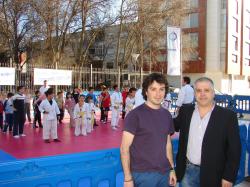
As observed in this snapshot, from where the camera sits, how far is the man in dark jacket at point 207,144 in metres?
3.42

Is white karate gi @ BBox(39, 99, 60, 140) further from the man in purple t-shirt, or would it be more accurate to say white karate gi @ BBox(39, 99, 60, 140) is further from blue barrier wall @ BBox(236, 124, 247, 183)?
the man in purple t-shirt

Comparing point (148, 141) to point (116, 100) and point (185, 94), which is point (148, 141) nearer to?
point (185, 94)

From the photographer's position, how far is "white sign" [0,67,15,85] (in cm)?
1677

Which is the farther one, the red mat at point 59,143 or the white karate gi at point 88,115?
the white karate gi at point 88,115

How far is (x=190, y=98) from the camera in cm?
1196

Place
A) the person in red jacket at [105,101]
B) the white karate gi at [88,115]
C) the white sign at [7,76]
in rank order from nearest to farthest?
the white karate gi at [88,115]
the person in red jacket at [105,101]
the white sign at [7,76]

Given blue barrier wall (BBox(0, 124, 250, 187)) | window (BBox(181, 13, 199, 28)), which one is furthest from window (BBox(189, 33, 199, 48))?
blue barrier wall (BBox(0, 124, 250, 187))

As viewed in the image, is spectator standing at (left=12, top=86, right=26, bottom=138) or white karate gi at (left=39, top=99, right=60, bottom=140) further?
spectator standing at (left=12, top=86, right=26, bottom=138)

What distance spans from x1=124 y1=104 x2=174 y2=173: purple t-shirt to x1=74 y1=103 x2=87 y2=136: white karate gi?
30.4 feet

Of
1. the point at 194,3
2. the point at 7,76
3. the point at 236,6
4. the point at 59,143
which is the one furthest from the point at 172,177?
the point at 236,6

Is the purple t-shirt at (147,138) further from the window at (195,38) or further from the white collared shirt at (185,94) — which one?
the window at (195,38)

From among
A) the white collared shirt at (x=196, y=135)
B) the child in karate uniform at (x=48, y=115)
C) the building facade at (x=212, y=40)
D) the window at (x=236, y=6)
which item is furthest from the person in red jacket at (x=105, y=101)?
the window at (x=236, y=6)

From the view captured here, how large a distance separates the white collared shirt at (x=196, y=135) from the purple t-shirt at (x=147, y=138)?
38 cm

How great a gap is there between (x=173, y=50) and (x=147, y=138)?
42.3 ft
